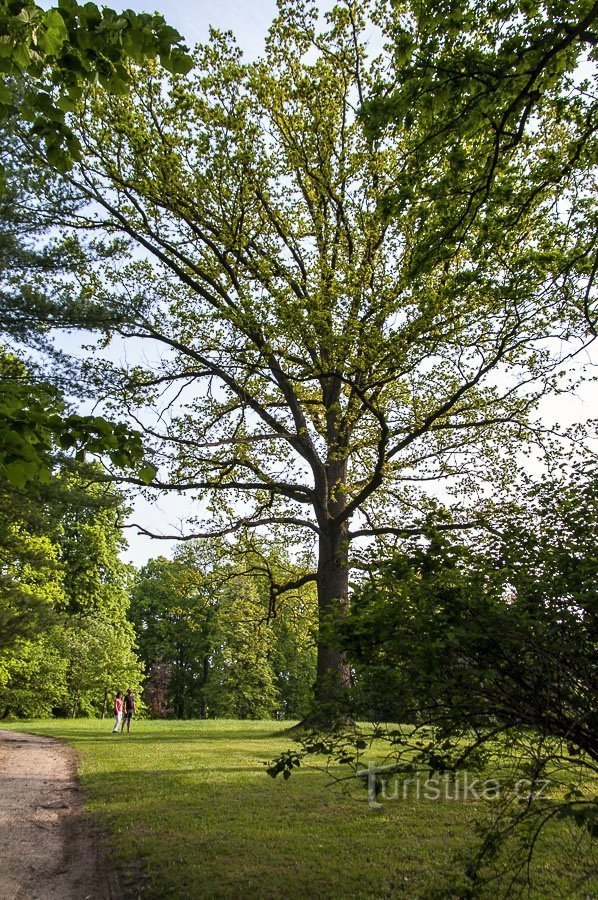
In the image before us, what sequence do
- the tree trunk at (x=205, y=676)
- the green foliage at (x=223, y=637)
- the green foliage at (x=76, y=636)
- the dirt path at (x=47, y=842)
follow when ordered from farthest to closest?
the tree trunk at (x=205, y=676) → the green foliage at (x=76, y=636) → the green foliage at (x=223, y=637) → the dirt path at (x=47, y=842)

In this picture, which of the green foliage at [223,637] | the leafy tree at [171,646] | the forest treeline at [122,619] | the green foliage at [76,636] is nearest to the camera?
A: the forest treeline at [122,619]

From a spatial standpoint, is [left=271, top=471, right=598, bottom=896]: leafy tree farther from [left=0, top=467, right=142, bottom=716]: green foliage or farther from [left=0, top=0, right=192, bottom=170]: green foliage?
[left=0, top=467, right=142, bottom=716]: green foliage

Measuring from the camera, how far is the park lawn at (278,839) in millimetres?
5535

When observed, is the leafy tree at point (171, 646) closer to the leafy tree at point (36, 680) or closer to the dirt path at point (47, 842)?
the leafy tree at point (36, 680)

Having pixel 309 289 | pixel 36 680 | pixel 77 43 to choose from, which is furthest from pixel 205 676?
pixel 77 43

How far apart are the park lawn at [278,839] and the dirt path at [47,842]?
0.28 metres

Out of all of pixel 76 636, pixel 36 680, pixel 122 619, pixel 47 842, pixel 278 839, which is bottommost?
pixel 36 680

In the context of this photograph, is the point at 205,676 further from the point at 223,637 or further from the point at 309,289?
the point at 309,289

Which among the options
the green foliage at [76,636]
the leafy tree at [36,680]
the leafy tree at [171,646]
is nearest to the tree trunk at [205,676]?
the leafy tree at [171,646]

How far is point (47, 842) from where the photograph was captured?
7.70 meters

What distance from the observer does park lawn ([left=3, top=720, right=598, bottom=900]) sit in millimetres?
5535

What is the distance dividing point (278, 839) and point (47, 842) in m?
3.05

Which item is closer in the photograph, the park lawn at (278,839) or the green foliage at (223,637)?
the park lawn at (278,839)

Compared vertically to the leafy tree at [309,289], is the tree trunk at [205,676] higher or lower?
lower
